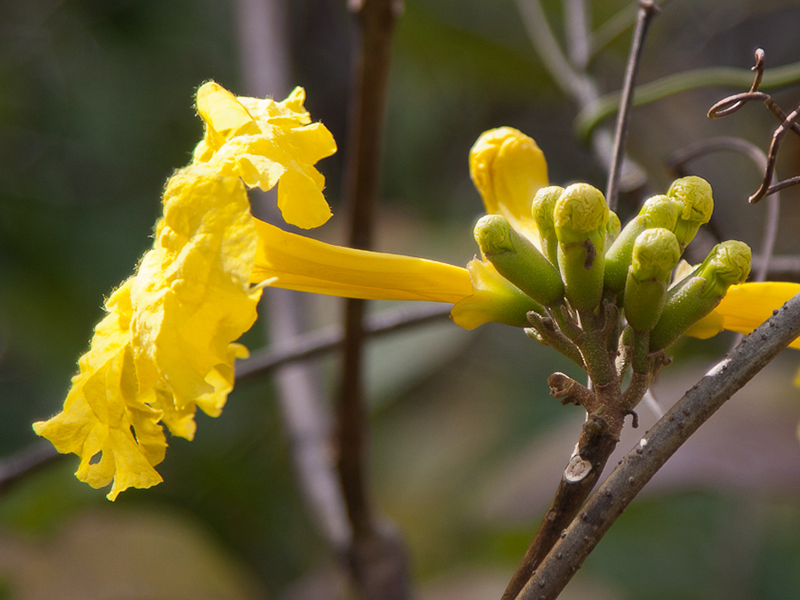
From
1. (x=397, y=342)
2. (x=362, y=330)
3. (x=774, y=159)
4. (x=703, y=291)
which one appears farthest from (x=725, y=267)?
(x=397, y=342)

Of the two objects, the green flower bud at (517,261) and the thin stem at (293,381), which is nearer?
the green flower bud at (517,261)

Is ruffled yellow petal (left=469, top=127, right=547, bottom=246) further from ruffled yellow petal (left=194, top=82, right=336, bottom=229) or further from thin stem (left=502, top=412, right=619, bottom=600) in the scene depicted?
thin stem (left=502, top=412, right=619, bottom=600)

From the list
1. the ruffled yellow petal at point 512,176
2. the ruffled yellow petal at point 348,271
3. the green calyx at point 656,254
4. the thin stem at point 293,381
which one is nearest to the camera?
the green calyx at point 656,254

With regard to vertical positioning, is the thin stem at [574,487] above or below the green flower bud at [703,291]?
below

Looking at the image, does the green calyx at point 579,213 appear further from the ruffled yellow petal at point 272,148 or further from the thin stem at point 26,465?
the thin stem at point 26,465

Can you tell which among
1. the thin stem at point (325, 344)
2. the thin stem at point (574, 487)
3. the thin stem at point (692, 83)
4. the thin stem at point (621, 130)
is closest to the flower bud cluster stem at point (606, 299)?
the thin stem at point (574, 487)

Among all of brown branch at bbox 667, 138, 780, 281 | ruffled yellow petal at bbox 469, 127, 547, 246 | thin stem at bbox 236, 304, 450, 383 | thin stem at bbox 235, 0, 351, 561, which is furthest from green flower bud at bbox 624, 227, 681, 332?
thin stem at bbox 235, 0, 351, 561
